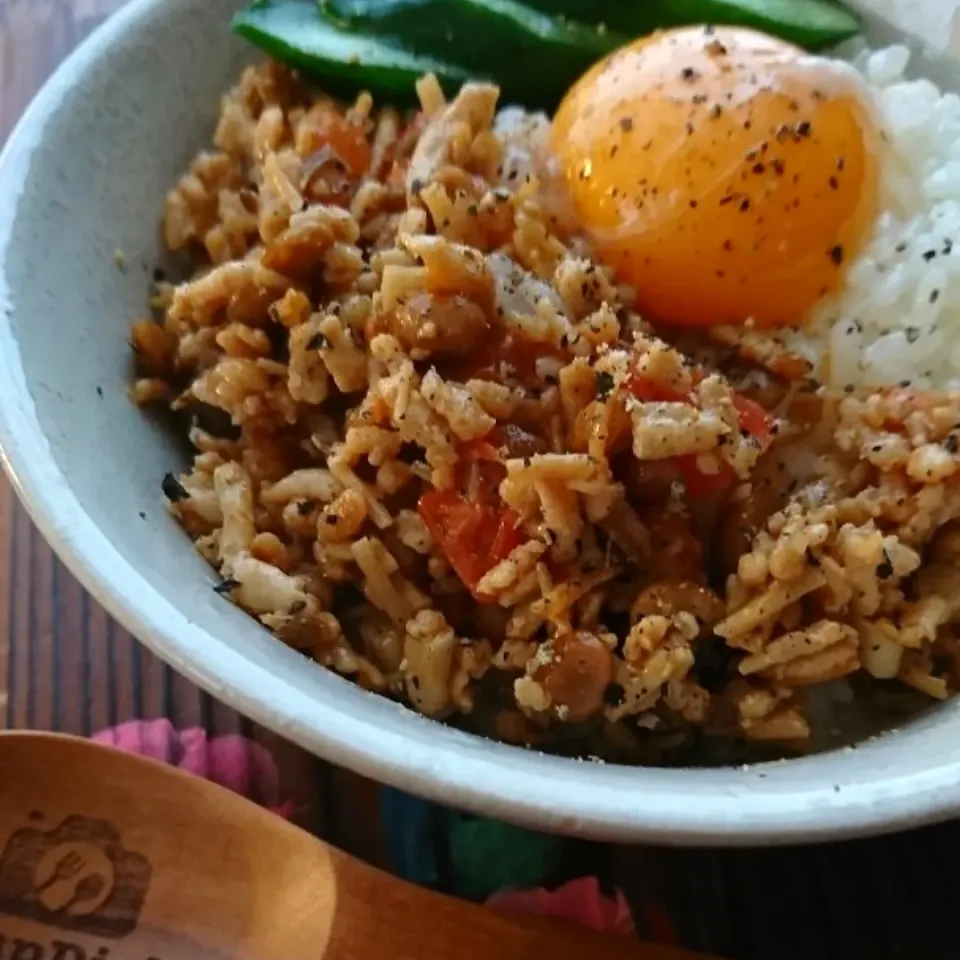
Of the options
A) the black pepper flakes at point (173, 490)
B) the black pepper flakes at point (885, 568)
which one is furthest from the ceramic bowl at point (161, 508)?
the black pepper flakes at point (885, 568)

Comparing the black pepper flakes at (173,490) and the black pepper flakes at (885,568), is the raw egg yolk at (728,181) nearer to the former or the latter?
the black pepper flakes at (885,568)

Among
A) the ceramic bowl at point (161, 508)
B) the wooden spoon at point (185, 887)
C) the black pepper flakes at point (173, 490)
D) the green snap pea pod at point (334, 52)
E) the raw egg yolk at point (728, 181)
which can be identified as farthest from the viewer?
the green snap pea pod at point (334, 52)

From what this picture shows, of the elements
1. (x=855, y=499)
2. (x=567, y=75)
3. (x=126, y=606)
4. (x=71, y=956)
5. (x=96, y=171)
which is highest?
(x=567, y=75)

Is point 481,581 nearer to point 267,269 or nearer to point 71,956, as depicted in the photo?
point 267,269

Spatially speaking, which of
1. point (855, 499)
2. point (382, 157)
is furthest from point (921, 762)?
point (382, 157)

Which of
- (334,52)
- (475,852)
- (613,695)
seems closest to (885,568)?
(613,695)

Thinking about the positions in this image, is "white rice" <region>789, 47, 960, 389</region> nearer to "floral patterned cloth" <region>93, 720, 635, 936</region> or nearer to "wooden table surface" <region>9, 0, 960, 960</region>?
"wooden table surface" <region>9, 0, 960, 960</region>

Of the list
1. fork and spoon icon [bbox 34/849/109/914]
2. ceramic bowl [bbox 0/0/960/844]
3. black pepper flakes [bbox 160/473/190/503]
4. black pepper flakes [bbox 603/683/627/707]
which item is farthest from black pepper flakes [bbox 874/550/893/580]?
fork and spoon icon [bbox 34/849/109/914]
